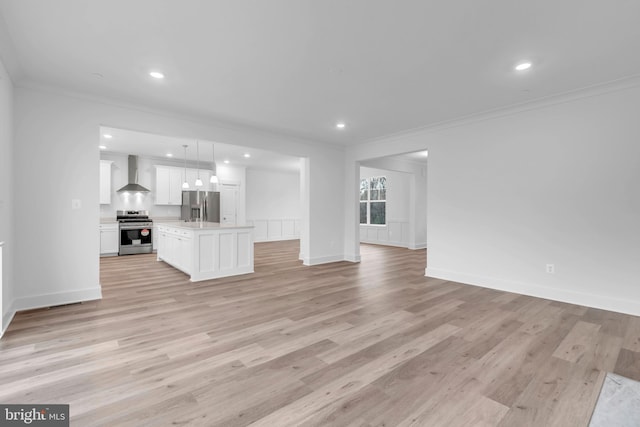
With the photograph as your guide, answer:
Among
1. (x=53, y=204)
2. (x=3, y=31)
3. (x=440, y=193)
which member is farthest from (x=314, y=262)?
(x=3, y=31)

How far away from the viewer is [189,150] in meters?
7.45

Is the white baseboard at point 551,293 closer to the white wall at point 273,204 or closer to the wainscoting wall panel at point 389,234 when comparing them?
the wainscoting wall panel at point 389,234

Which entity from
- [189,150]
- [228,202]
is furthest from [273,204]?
[189,150]

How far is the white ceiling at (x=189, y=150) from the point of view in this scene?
6.11 meters

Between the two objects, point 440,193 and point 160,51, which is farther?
point 440,193

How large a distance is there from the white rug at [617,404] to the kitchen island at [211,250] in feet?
15.3

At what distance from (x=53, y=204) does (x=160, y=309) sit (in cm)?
180

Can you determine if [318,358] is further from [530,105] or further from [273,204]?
[273,204]

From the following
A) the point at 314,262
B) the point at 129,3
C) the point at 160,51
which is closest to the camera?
the point at 129,3

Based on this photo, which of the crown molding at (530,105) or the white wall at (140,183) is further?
the white wall at (140,183)

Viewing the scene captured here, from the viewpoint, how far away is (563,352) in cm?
243

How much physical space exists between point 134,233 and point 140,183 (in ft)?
4.80

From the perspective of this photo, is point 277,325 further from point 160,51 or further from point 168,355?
point 160,51

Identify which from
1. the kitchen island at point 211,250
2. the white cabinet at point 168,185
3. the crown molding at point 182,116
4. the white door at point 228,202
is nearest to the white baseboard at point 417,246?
the crown molding at point 182,116
